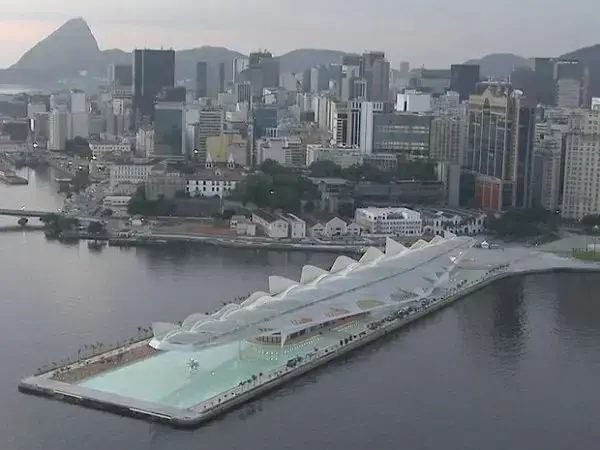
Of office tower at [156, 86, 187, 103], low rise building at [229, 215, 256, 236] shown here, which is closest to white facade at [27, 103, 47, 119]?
office tower at [156, 86, 187, 103]

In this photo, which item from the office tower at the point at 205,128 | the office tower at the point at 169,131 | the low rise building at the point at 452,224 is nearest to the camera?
the low rise building at the point at 452,224

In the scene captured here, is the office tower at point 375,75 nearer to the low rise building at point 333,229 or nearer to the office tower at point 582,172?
the office tower at point 582,172

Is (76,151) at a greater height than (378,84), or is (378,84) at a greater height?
(378,84)

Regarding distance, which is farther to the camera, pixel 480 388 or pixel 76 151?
pixel 76 151

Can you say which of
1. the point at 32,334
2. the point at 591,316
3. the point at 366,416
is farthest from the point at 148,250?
the point at 366,416

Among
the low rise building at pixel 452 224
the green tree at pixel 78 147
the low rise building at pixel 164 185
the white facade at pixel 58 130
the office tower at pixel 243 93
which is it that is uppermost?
the office tower at pixel 243 93

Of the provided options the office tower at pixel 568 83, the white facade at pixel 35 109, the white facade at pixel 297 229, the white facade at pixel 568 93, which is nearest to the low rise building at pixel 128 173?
the white facade at pixel 297 229

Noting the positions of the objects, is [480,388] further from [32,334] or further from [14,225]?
[14,225]
